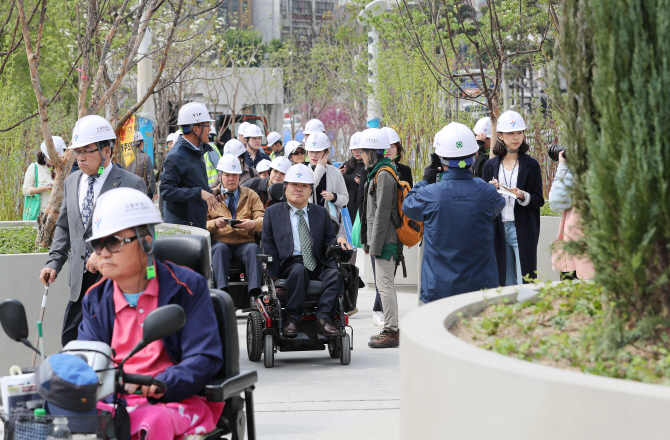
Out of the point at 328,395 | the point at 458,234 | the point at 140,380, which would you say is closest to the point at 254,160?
the point at 328,395

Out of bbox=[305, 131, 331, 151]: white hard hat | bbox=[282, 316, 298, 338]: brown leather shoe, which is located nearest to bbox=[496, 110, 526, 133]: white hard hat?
bbox=[282, 316, 298, 338]: brown leather shoe

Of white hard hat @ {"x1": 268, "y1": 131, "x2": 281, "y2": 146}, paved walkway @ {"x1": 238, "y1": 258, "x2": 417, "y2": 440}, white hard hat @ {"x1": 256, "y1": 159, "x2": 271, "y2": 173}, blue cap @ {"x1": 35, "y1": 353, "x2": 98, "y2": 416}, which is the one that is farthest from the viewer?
white hard hat @ {"x1": 268, "y1": 131, "x2": 281, "y2": 146}

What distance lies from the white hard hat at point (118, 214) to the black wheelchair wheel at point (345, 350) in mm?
4263

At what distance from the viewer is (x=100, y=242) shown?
3.54 m

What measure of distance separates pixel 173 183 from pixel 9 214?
15.4 ft

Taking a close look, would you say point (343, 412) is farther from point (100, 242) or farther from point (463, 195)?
point (100, 242)

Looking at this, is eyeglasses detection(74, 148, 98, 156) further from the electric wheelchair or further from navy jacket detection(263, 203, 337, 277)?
navy jacket detection(263, 203, 337, 277)

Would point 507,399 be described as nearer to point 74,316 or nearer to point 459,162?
point 459,162

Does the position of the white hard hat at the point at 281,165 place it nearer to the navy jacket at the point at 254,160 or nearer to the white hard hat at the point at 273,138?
the navy jacket at the point at 254,160

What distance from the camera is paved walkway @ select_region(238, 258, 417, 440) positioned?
5230 millimetres

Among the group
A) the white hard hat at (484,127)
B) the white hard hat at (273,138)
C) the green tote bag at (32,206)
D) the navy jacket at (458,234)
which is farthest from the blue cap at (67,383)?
the white hard hat at (273,138)

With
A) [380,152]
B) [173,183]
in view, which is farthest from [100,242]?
[380,152]

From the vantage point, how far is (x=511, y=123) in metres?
7.93

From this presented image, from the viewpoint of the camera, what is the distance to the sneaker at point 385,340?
8.44 m
